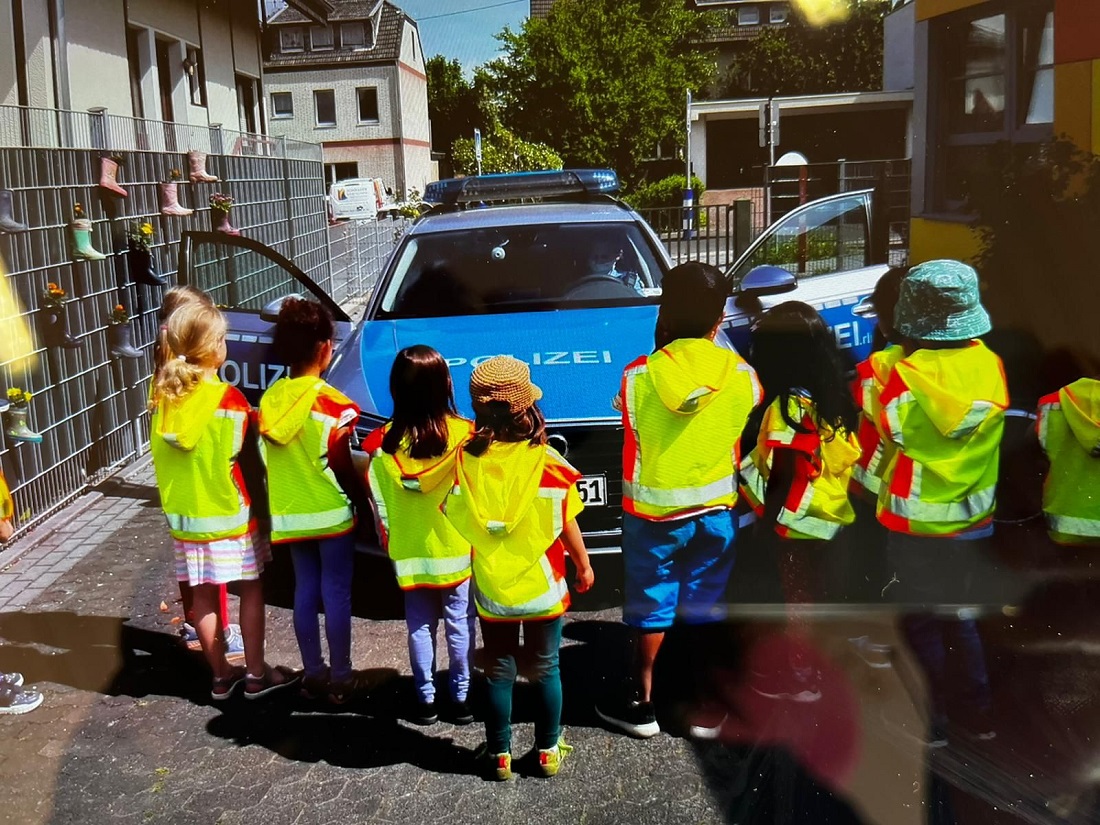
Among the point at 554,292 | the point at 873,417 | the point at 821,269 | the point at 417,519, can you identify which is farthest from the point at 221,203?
the point at 873,417

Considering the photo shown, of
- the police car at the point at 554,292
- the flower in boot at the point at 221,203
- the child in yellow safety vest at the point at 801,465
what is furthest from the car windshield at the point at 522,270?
the flower in boot at the point at 221,203

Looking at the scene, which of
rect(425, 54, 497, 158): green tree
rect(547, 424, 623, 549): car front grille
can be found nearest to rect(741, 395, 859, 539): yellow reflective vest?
rect(547, 424, 623, 549): car front grille

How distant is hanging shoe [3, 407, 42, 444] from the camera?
17.9 ft

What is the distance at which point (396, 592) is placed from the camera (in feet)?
16.4

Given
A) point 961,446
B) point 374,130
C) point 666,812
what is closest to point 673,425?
point 961,446

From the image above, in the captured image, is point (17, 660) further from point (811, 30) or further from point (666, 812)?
point (811, 30)

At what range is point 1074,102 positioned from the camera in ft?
18.3

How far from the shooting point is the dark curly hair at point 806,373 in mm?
3535

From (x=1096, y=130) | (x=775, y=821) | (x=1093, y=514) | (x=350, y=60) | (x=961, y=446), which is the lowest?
(x=775, y=821)

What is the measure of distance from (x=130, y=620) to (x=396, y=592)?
3.62ft

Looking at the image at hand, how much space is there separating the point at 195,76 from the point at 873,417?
9.72 m

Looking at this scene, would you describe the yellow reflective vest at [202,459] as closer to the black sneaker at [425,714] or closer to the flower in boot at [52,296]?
the black sneaker at [425,714]

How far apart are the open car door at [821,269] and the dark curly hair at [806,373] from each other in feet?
2.73

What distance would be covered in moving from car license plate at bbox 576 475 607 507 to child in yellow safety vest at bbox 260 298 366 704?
91 centimetres
